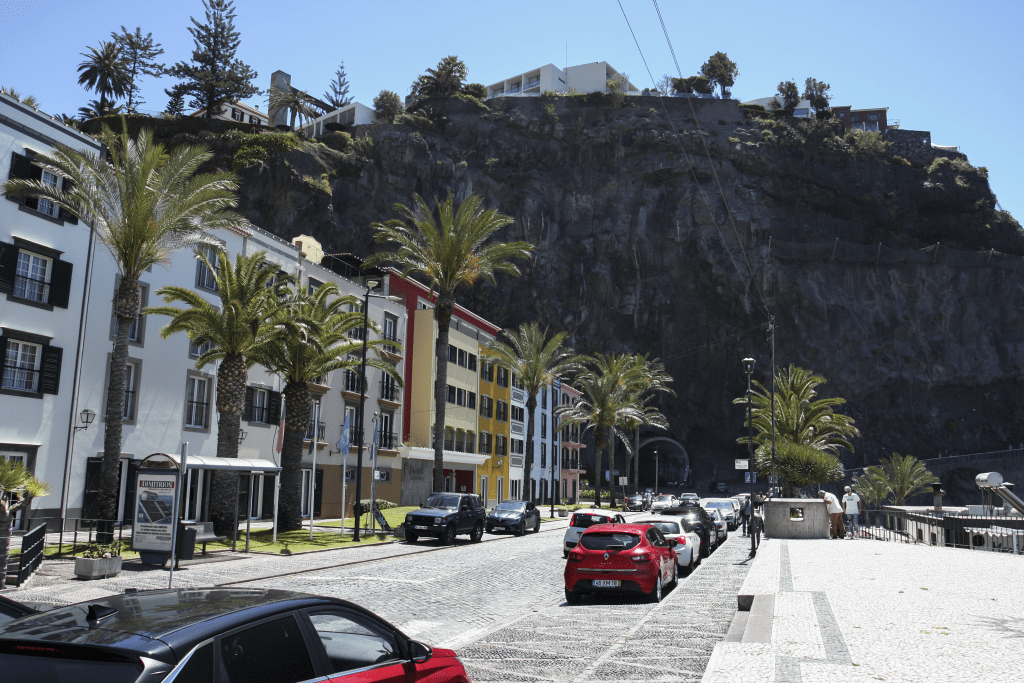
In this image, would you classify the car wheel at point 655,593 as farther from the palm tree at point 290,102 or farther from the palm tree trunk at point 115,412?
the palm tree at point 290,102

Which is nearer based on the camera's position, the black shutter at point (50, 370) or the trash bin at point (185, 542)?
the trash bin at point (185, 542)

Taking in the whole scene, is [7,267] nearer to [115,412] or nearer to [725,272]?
[115,412]

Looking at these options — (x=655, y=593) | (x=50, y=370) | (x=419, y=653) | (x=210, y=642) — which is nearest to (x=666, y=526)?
(x=655, y=593)

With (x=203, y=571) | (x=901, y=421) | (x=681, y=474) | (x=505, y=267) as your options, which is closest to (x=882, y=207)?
(x=901, y=421)

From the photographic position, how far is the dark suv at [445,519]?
28.2m

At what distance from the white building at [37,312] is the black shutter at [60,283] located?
0.10ft

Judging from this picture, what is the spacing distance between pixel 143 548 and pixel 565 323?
71387mm

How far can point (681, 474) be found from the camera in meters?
94.6

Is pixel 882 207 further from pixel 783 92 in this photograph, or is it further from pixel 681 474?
pixel 681 474

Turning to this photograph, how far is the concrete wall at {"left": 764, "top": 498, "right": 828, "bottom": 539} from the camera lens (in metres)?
30.8

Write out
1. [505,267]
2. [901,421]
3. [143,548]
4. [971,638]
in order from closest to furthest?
1. [971,638]
2. [143,548]
3. [505,267]
4. [901,421]

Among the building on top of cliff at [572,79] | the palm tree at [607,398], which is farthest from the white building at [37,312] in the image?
the building on top of cliff at [572,79]

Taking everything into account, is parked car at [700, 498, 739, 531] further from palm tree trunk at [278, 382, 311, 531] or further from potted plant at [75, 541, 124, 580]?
potted plant at [75, 541, 124, 580]

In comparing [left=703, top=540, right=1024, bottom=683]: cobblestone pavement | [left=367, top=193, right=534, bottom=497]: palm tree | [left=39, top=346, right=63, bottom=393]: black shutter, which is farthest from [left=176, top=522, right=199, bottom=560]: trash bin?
[left=367, top=193, right=534, bottom=497]: palm tree
